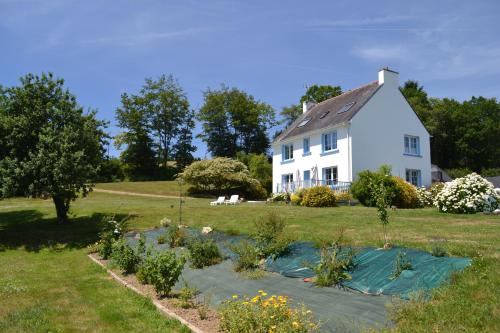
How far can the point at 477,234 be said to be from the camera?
10867 millimetres

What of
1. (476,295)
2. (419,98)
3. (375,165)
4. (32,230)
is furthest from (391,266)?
(419,98)

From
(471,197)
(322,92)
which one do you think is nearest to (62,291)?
(471,197)

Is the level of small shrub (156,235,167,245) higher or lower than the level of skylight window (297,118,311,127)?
lower

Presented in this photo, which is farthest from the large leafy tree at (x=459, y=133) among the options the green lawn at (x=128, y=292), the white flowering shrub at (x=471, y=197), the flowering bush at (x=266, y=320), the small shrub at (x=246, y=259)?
the flowering bush at (x=266, y=320)

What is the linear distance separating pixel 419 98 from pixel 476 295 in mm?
51759

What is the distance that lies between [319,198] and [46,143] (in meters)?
12.5

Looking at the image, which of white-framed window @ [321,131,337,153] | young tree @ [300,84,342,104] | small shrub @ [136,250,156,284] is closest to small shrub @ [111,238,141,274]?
small shrub @ [136,250,156,284]

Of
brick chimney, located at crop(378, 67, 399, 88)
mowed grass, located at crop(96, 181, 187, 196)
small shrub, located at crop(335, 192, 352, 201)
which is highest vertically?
brick chimney, located at crop(378, 67, 399, 88)

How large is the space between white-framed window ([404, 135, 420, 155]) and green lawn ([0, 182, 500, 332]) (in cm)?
1494

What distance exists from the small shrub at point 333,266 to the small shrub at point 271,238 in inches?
59.8

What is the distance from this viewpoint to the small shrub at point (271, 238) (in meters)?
9.76

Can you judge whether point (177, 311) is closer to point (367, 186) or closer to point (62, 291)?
point (62, 291)

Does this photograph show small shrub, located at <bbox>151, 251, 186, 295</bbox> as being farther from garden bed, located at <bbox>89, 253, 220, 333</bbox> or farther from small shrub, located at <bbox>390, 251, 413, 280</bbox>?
small shrub, located at <bbox>390, 251, 413, 280</bbox>

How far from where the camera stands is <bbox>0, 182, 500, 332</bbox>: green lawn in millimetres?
5746
